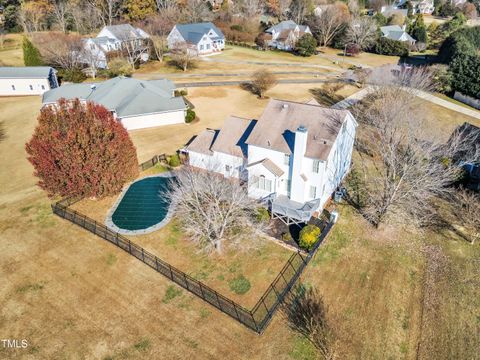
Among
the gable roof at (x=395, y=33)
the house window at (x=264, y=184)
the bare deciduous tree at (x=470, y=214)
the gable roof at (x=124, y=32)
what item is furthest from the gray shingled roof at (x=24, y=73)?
the gable roof at (x=395, y=33)

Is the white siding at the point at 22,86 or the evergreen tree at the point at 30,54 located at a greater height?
the evergreen tree at the point at 30,54

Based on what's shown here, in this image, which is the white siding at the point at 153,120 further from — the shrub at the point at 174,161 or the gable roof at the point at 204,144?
the gable roof at the point at 204,144

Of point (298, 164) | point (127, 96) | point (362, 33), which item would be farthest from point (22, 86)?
point (362, 33)

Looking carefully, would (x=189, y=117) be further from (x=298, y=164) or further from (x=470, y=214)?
(x=470, y=214)

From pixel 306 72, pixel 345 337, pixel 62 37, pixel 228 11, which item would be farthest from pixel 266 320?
pixel 228 11

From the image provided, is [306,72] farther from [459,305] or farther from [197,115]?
[459,305]
